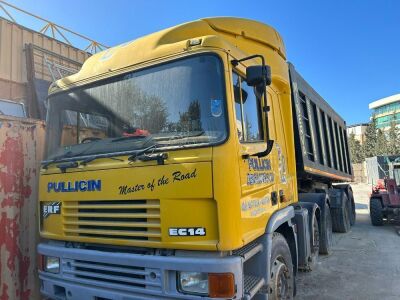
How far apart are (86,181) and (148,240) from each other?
85cm

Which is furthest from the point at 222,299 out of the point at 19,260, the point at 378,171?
the point at 378,171

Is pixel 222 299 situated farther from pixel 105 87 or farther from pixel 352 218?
pixel 352 218

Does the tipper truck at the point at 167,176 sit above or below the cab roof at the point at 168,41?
below

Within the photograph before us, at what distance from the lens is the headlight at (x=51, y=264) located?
3.56 metres

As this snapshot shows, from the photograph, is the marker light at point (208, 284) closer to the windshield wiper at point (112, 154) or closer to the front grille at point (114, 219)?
the front grille at point (114, 219)

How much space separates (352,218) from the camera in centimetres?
1138

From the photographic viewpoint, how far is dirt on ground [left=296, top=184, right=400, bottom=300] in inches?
201

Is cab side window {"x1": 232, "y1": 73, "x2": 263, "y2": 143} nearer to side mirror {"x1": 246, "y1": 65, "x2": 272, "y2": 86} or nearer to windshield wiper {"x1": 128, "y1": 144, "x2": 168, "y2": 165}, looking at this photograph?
side mirror {"x1": 246, "y1": 65, "x2": 272, "y2": 86}

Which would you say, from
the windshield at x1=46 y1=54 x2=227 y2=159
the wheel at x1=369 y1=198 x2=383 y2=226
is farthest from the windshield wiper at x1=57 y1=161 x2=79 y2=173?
the wheel at x1=369 y1=198 x2=383 y2=226

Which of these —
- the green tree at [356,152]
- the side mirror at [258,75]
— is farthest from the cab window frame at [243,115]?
the green tree at [356,152]

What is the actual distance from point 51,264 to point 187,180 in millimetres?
1814

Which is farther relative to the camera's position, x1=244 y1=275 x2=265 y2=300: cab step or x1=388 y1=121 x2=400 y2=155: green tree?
x1=388 y1=121 x2=400 y2=155: green tree

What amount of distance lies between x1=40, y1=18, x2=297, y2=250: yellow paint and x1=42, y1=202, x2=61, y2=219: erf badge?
51mm

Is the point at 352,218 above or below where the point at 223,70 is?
below
